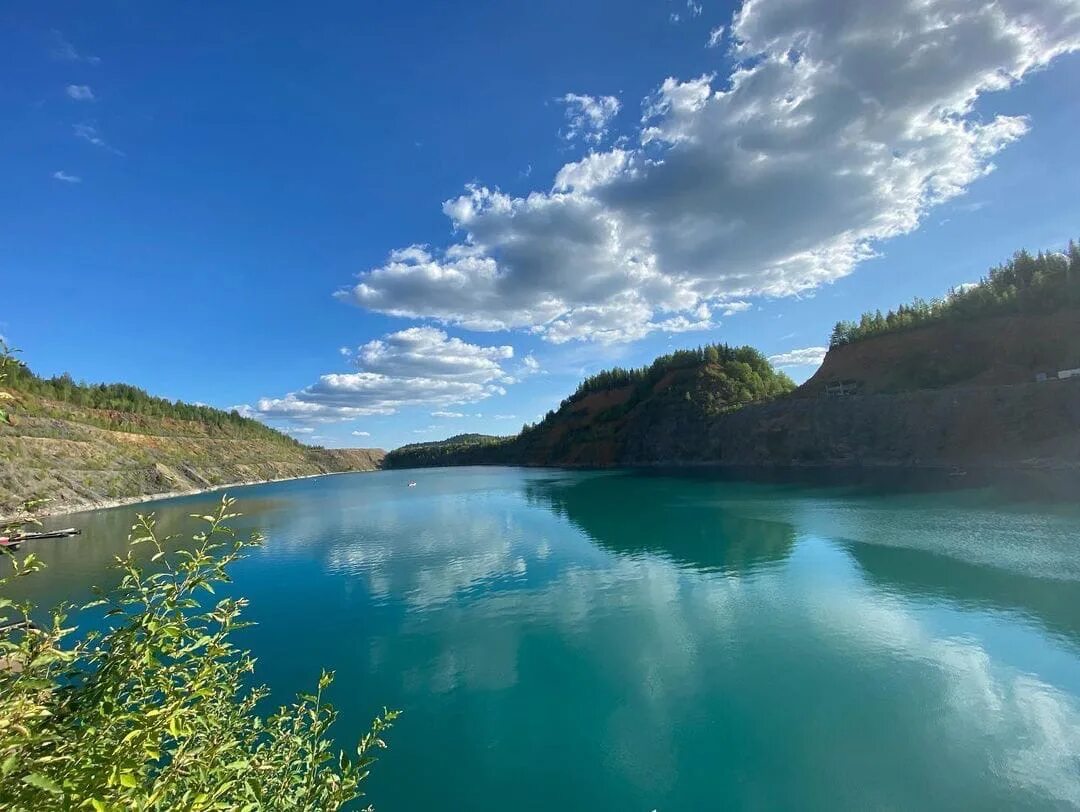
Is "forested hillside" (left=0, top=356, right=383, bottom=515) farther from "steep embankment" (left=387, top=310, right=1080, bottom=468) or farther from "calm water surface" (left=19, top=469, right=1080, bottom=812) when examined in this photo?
"steep embankment" (left=387, top=310, right=1080, bottom=468)

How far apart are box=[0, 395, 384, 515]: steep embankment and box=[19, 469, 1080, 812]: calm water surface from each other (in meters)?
29.1

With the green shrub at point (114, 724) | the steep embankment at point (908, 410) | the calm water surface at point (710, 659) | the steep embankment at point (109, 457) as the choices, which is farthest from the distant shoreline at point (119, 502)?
the steep embankment at point (908, 410)

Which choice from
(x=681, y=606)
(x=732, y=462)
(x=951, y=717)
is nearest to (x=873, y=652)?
(x=951, y=717)

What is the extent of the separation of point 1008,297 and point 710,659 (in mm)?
74177

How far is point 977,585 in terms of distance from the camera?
18203 mm

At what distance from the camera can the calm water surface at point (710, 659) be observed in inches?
358

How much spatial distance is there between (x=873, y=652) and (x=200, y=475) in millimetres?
113938

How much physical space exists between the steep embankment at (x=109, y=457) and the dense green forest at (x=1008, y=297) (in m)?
93.2

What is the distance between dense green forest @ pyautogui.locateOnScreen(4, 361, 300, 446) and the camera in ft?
324

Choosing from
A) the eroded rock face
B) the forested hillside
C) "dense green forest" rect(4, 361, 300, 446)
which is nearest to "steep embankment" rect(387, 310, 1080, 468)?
the eroded rock face

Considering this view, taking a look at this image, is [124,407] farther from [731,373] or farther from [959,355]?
[959,355]

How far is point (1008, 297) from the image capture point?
62938 mm

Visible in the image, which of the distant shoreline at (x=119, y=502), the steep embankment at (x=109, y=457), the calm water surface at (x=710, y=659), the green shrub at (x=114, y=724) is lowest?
the calm water surface at (x=710, y=659)

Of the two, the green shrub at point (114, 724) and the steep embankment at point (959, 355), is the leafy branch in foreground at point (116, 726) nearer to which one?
the green shrub at point (114, 724)
